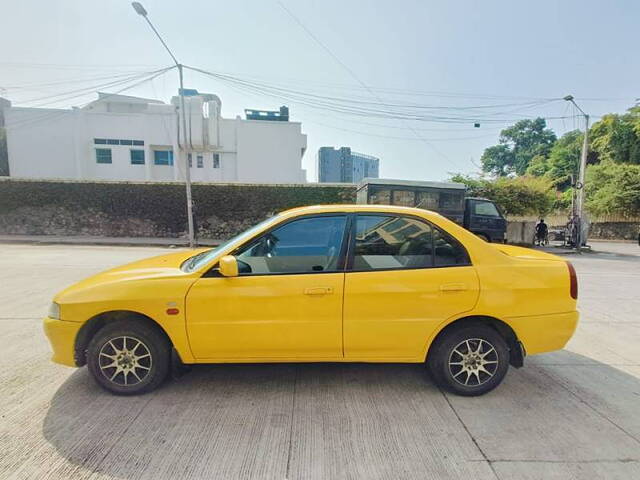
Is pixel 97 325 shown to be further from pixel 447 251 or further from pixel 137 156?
pixel 137 156

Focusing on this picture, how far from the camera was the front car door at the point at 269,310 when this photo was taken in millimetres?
2598

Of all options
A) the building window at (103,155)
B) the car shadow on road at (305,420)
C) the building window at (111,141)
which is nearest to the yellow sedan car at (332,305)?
the car shadow on road at (305,420)

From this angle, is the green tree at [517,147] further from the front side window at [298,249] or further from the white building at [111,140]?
the front side window at [298,249]

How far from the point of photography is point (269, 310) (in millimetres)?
2609

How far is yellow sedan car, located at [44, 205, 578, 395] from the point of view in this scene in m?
2.61

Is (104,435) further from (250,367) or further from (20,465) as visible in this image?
(250,367)

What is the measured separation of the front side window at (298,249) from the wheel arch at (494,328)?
3.48 ft

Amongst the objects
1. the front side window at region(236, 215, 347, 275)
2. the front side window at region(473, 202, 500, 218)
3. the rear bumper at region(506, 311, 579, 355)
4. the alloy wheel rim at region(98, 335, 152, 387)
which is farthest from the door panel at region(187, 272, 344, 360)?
the front side window at region(473, 202, 500, 218)

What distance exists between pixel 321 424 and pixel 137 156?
29.1 metres

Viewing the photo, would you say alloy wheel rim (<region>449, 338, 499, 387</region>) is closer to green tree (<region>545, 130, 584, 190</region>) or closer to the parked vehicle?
the parked vehicle

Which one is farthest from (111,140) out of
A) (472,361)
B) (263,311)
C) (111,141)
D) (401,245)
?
(472,361)

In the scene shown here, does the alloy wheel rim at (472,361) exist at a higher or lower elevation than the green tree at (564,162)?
lower

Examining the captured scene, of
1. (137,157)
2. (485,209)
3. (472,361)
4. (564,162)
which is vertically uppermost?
(564,162)

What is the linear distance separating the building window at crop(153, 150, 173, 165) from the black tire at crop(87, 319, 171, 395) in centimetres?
2782
